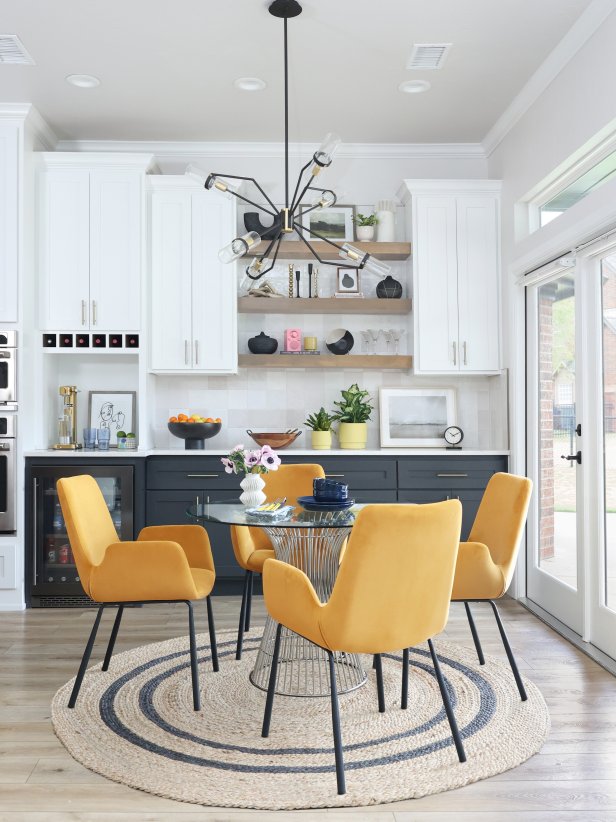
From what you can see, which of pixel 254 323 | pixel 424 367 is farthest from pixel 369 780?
pixel 254 323

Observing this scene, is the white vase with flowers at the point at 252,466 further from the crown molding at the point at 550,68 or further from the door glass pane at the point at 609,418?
the crown molding at the point at 550,68

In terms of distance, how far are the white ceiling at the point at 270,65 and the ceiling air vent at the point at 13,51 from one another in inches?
1.9

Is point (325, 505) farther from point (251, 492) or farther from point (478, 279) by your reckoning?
point (478, 279)

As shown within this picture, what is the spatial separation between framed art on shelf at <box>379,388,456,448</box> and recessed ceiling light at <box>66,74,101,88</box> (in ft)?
8.70

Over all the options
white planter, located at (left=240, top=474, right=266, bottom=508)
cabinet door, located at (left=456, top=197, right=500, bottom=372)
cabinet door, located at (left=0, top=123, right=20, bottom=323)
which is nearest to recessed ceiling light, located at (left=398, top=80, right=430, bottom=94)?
cabinet door, located at (left=456, top=197, right=500, bottom=372)

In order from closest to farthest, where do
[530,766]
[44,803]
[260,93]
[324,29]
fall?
1. [44,803]
2. [530,766]
3. [324,29]
4. [260,93]

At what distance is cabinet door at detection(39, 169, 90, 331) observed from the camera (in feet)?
15.5

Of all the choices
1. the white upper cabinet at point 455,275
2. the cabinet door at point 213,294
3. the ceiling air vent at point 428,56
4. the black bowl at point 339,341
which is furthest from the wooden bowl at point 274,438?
the ceiling air vent at point 428,56

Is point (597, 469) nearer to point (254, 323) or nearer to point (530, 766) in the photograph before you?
point (530, 766)

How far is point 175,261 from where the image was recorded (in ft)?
16.1

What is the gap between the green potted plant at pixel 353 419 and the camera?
5.00m

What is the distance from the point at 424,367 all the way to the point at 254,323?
125cm

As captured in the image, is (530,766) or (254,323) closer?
(530,766)

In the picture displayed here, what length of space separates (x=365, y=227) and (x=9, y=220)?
230cm
